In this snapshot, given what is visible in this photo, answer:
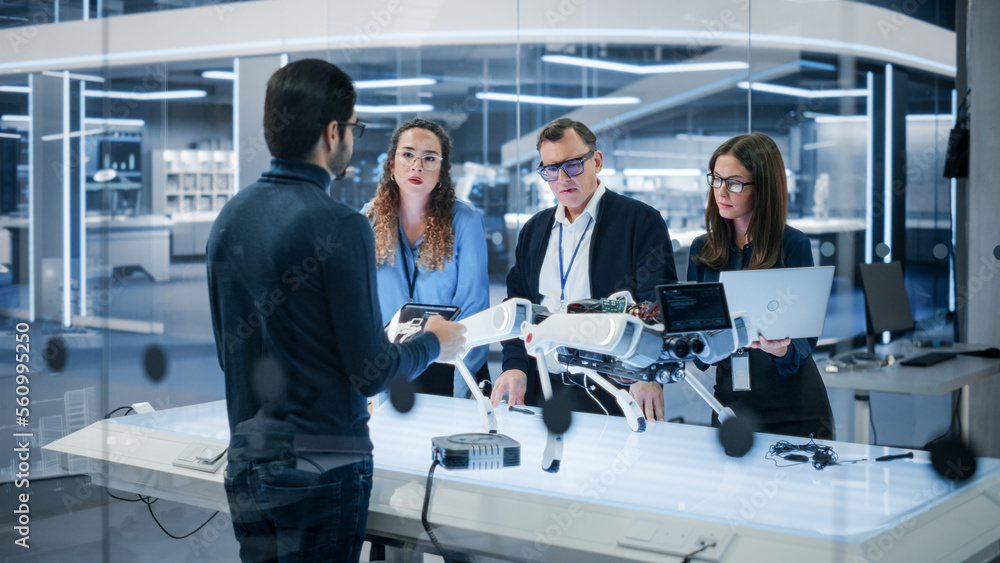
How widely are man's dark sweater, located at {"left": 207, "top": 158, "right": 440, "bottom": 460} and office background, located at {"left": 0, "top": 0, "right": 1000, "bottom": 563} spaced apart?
2.97 metres

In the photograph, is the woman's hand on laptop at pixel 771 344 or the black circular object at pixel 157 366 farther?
the black circular object at pixel 157 366

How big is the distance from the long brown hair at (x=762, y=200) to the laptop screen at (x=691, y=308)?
0.84 metres

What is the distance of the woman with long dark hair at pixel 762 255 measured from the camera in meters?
2.22

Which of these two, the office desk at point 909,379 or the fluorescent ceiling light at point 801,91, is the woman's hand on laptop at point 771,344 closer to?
the office desk at point 909,379

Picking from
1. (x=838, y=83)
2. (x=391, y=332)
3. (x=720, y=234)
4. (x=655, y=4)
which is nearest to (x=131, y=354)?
(x=391, y=332)

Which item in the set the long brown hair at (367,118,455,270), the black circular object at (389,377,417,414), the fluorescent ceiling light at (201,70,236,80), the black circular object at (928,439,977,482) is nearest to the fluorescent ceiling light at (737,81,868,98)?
the fluorescent ceiling light at (201,70,236,80)

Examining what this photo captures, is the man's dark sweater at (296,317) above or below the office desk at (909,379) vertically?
above

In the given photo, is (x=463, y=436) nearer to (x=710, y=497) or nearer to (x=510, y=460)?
(x=510, y=460)

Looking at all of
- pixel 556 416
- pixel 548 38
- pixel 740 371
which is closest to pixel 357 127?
pixel 556 416

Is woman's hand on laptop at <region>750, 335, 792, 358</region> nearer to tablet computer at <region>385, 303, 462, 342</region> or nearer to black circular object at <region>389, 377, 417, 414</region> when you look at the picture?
tablet computer at <region>385, 303, 462, 342</region>

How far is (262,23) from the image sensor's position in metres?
5.06

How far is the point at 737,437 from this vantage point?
1.84m

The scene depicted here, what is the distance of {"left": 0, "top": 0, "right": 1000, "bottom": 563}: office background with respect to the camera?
16.2ft

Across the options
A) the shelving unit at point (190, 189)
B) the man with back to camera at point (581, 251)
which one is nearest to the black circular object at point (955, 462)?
the man with back to camera at point (581, 251)
